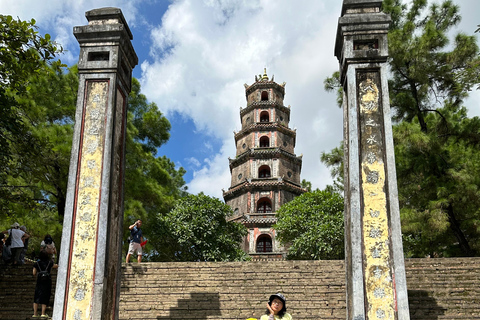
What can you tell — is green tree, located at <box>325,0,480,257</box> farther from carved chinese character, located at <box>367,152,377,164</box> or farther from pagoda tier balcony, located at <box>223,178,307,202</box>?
pagoda tier balcony, located at <box>223,178,307,202</box>

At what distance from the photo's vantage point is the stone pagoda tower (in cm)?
2219

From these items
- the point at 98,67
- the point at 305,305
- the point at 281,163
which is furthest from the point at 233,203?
the point at 98,67

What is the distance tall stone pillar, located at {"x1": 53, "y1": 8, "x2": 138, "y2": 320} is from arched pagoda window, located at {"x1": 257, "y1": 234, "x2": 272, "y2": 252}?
16695mm

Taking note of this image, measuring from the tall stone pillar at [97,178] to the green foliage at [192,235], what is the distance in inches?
452

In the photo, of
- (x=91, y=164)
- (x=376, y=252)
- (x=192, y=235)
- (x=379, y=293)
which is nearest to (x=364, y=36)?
(x=376, y=252)

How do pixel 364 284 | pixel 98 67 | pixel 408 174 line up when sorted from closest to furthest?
pixel 364 284, pixel 98 67, pixel 408 174

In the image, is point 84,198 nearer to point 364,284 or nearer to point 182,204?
point 364,284

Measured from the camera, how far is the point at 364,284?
17.1 feet

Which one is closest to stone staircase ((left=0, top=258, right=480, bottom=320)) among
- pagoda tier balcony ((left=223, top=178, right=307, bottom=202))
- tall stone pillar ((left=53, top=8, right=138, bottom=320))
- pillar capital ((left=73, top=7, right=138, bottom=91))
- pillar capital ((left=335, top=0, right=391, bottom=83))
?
tall stone pillar ((left=53, top=8, right=138, bottom=320))

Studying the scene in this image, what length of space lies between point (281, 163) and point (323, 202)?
544 cm

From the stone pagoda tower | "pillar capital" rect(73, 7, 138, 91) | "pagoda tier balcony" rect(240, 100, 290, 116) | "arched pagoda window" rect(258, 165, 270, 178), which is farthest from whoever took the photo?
"pagoda tier balcony" rect(240, 100, 290, 116)

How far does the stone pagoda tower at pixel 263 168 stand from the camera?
2219 cm

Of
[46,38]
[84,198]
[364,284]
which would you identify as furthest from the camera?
[46,38]

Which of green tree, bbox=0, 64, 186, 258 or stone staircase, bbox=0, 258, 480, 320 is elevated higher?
green tree, bbox=0, 64, 186, 258
